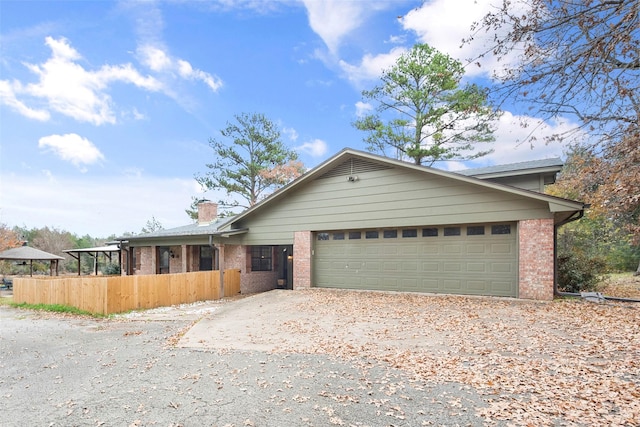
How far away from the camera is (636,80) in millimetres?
5262

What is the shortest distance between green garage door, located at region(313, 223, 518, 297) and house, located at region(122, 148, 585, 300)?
0.09ft

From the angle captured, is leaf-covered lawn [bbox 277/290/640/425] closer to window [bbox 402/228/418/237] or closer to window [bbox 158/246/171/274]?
window [bbox 402/228/418/237]

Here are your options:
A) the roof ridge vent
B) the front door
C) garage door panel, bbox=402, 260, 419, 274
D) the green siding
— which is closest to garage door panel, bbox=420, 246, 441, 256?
garage door panel, bbox=402, 260, 419, 274

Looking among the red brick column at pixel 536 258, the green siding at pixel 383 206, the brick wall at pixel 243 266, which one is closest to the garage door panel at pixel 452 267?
the green siding at pixel 383 206

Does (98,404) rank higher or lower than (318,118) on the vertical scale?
lower

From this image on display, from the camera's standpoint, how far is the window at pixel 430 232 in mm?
11532

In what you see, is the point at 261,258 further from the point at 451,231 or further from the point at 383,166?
the point at 451,231

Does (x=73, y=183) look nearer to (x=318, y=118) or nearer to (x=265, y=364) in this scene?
(x=318, y=118)

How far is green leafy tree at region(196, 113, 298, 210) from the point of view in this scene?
28.9m

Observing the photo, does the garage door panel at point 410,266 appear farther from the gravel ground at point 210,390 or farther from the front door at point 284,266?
the front door at point 284,266

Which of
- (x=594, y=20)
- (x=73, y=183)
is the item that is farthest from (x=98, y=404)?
(x=73, y=183)

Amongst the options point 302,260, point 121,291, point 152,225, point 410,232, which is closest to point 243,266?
point 302,260

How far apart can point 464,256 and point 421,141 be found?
41.3 ft

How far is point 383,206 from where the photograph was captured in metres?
12.3
